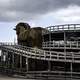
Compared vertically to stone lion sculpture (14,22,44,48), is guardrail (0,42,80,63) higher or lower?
lower

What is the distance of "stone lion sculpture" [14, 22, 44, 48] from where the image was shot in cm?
4950

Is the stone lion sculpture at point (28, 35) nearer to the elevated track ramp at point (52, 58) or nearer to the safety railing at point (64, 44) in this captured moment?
the elevated track ramp at point (52, 58)

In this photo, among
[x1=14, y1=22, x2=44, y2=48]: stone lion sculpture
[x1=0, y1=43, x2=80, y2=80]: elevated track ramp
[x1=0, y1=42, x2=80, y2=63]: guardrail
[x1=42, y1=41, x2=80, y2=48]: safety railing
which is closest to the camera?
[x1=0, y1=43, x2=80, y2=80]: elevated track ramp

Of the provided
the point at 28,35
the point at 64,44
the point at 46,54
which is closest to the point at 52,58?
the point at 46,54

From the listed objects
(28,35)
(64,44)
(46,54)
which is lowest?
(46,54)

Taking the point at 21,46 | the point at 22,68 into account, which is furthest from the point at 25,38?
the point at 22,68

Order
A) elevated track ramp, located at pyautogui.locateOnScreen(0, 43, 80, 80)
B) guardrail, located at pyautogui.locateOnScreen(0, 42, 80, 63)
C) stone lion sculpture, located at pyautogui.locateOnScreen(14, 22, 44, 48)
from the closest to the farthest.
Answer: elevated track ramp, located at pyautogui.locateOnScreen(0, 43, 80, 80)
guardrail, located at pyautogui.locateOnScreen(0, 42, 80, 63)
stone lion sculpture, located at pyautogui.locateOnScreen(14, 22, 44, 48)

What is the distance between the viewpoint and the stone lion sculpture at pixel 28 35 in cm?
4950

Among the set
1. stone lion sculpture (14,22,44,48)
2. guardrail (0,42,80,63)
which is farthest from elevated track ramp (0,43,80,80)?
stone lion sculpture (14,22,44,48)

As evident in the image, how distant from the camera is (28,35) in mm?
50500

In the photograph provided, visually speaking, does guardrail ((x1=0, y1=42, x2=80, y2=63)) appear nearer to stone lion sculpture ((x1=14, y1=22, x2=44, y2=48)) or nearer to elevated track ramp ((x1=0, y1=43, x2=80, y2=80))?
elevated track ramp ((x1=0, y1=43, x2=80, y2=80))

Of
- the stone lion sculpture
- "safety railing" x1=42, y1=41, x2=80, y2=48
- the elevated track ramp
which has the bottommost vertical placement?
the elevated track ramp

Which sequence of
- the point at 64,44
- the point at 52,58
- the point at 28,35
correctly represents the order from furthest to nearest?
the point at 64,44, the point at 28,35, the point at 52,58

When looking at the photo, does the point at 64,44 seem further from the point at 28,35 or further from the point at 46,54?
the point at 46,54
